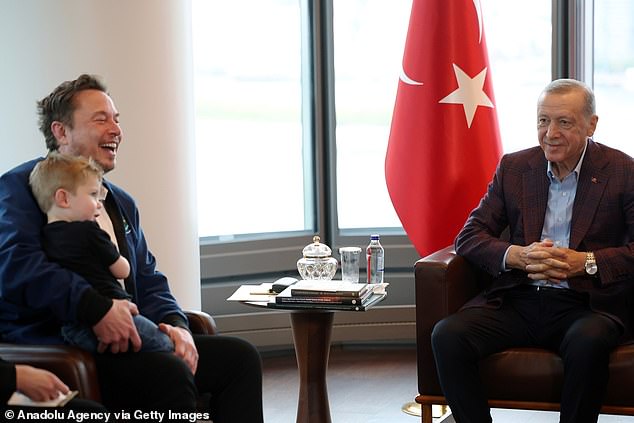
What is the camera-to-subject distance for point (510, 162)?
354 cm

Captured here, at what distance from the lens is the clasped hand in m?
3.20

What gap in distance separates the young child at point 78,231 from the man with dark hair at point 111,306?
0.12ft

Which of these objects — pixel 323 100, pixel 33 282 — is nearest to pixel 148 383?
pixel 33 282

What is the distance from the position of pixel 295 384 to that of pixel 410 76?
1.56m

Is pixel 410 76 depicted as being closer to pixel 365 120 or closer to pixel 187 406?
pixel 365 120

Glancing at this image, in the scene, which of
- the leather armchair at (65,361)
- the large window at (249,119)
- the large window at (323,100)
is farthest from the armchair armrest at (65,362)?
the large window at (249,119)

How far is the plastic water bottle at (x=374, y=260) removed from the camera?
369 centimetres

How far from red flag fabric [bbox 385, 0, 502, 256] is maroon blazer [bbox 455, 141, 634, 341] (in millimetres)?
616

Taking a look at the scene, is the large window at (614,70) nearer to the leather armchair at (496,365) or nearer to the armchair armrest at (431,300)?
the leather armchair at (496,365)

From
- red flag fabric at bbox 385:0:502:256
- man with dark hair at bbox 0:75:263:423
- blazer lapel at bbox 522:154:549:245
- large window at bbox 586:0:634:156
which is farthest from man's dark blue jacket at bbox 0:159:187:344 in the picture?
large window at bbox 586:0:634:156

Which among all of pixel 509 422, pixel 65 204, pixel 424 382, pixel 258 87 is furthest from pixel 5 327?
pixel 258 87

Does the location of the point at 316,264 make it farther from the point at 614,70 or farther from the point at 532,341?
the point at 614,70

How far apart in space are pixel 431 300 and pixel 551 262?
0.43 m

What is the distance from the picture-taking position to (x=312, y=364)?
350cm
